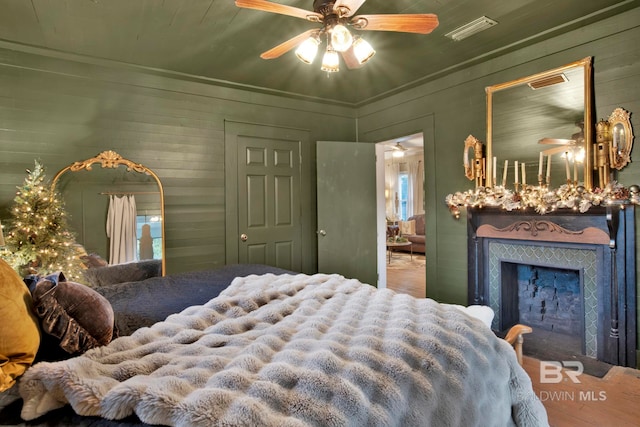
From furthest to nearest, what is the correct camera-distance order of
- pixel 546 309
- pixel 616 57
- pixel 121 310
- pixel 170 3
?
pixel 546 309 < pixel 616 57 < pixel 170 3 < pixel 121 310

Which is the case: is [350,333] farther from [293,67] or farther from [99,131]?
[99,131]

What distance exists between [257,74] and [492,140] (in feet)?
8.03

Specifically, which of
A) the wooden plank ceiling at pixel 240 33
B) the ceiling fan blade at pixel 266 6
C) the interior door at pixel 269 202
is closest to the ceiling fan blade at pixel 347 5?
the ceiling fan blade at pixel 266 6

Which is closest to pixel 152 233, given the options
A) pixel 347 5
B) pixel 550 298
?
pixel 347 5

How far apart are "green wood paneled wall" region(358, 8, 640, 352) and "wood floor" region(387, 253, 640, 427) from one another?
2.76 feet

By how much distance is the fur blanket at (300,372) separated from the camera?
0.83m

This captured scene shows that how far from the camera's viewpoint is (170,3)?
92.0 inches

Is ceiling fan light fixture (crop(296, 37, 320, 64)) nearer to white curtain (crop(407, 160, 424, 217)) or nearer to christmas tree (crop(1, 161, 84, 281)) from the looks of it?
christmas tree (crop(1, 161, 84, 281))

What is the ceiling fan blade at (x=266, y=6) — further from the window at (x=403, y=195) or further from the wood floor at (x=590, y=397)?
the window at (x=403, y=195)

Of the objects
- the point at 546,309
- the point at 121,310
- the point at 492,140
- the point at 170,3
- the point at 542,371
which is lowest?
the point at 542,371

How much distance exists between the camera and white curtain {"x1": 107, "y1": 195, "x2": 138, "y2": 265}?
3180mm

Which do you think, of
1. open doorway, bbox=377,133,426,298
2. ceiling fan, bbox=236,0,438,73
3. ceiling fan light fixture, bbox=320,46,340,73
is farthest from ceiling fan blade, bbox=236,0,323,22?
open doorway, bbox=377,133,426,298

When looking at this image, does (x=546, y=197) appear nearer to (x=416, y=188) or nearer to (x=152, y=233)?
(x=152, y=233)

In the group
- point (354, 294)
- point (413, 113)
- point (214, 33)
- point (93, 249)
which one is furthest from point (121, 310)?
point (413, 113)
